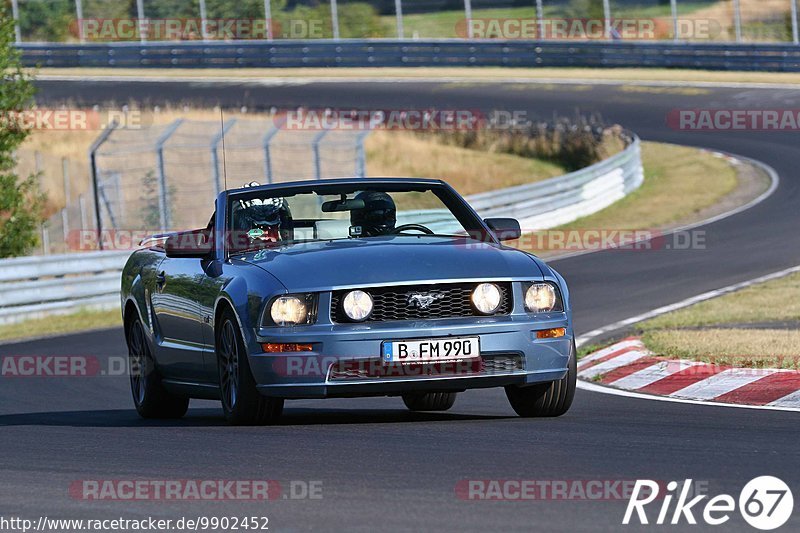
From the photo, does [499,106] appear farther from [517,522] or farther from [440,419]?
[517,522]

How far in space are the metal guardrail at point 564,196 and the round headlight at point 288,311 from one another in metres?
16.2

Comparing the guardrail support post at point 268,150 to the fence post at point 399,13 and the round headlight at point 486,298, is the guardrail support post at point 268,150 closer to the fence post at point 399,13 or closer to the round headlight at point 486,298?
the round headlight at point 486,298

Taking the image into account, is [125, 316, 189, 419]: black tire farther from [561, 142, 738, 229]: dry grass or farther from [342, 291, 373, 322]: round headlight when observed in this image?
[561, 142, 738, 229]: dry grass

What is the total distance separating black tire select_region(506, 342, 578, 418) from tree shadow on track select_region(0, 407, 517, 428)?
167 millimetres

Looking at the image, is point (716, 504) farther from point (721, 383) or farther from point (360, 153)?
point (360, 153)

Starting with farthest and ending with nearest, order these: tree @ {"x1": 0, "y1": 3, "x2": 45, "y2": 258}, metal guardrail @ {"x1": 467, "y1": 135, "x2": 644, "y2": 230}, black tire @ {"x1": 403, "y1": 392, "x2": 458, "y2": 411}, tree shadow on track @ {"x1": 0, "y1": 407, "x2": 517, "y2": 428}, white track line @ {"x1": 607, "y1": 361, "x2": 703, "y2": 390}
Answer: metal guardrail @ {"x1": 467, "y1": 135, "x2": 644, "y2": 230}, tree @ {"x1": 0, "y1": 3, "x2": 45, "y2": 258}, white track line @ {"x1": 607, "y1": 361, "x2": 703, "y2": 390}, black tire @ {"x1": 403, "y1": 392, "x2": 458, "y2": 411}, tree shadow on track @ {"x1": 0, "y1": 407, "x2": 517, "y2": 428}

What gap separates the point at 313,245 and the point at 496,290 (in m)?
1.23

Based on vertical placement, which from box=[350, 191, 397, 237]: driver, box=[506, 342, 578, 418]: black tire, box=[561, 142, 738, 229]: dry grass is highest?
box=[350, 191, 397, 237]: driver

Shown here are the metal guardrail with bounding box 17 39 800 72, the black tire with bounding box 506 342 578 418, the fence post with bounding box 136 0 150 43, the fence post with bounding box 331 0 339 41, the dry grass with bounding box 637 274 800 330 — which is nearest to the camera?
the black tire with bounding box 506 342 578 418

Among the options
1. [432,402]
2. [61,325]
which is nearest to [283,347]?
[432,402]

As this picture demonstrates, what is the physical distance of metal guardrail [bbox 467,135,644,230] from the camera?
995 inches

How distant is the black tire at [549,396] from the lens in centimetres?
852

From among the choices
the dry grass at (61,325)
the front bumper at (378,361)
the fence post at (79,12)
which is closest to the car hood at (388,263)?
the front bumper at (378,361)

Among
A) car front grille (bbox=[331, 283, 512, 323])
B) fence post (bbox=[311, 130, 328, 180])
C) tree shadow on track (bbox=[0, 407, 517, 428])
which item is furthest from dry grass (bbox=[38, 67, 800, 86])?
car front grille (bbox=[331, 283, 512, 323])
